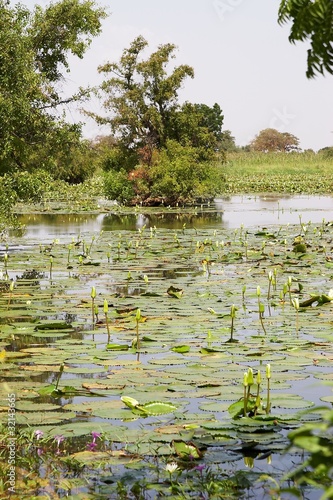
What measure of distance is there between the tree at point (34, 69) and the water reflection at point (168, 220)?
2405mm

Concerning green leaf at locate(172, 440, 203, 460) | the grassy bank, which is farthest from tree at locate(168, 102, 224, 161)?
green leaf at locate(172, 440, 203, 460)

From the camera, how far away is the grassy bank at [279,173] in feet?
173

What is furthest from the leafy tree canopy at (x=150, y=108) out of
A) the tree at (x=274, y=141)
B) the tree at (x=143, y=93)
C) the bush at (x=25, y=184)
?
the tree at (x=274, y=141)

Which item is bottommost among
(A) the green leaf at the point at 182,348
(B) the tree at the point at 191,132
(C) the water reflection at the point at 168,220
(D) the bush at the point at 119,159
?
(C) the water reflection at the point at 168,220

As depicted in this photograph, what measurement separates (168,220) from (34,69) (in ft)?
32.4

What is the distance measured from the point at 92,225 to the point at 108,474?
20310 mm

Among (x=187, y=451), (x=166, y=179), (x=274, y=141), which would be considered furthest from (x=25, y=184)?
(x=274, y=141)

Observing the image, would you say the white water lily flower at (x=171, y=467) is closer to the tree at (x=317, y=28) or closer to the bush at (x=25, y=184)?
the tree at (x=317, y=28)

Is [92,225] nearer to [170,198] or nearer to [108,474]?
[170,198]

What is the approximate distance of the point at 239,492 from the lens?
163 inches

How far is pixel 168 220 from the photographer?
26734mm

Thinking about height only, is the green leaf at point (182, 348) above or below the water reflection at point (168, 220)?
above

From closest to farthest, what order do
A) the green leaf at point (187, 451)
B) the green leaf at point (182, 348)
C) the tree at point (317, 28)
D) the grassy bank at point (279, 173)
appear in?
the tree at point (317, 28) → the green leaf at point (187, 451) → the green leaf at point (182, 348) → the grassy bank at point (279, 173)

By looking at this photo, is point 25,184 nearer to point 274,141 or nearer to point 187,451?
point 187,451
